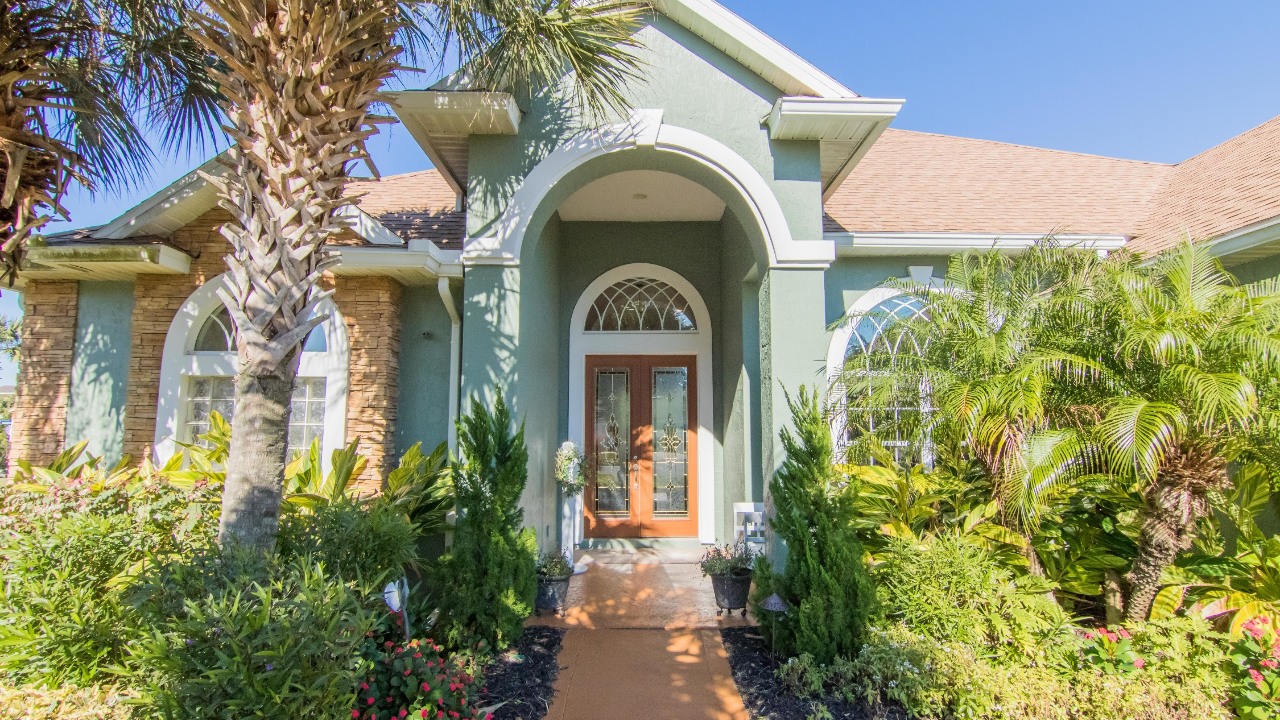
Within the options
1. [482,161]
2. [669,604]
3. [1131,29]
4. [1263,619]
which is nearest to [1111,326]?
[1263,619]

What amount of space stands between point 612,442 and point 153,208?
651 cm

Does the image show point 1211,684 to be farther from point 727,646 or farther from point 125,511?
point 125,511

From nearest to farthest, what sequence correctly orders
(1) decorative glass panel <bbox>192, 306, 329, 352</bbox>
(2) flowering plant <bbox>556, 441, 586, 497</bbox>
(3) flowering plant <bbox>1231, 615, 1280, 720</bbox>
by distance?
1. (3) flowering plant <bbox>1231, 615, 1280, 720</bbox>
2. (1) decorative glass panel <bbox>192, 306, 329, 352</bbox>
3. (2) flowering plant <bbox>556, 441, 586, 497</bbox>

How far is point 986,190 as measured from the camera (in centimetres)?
1062

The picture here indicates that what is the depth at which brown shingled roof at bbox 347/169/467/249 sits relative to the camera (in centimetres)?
830

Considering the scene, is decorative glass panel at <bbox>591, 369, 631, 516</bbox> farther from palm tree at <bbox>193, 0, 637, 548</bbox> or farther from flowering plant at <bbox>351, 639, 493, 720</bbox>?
palm tree at <bbox>193, 0, 637, 548</bbox>

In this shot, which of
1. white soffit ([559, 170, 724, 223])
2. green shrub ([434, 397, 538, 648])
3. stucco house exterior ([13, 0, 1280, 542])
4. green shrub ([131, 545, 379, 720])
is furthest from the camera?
white soffit ([559, 170, 724, 223])

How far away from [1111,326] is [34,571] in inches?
346

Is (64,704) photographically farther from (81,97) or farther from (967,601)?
(967,601)

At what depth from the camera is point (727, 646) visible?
600 cm

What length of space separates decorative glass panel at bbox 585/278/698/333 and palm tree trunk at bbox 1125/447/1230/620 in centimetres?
593

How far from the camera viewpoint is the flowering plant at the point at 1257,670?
448 cm

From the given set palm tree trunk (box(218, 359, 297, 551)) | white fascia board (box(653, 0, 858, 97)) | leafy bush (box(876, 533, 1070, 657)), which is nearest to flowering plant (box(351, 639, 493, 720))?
palm tree trunk (box(218, 359, 297, 551))

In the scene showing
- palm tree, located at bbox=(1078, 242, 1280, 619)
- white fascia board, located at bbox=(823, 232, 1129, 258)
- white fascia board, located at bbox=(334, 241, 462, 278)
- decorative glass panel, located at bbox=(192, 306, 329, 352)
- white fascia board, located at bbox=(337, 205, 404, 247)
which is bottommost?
palm tree, located at bbox=(1078, 242, 1280, 619)
